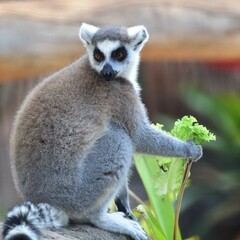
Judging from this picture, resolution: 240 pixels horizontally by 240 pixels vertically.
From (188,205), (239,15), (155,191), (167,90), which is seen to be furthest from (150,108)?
(155,191)

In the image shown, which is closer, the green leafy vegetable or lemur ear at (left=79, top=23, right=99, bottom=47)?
the green leafy vegetable

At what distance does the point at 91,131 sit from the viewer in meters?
4.60

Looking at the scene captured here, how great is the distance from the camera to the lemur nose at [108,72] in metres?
4.72

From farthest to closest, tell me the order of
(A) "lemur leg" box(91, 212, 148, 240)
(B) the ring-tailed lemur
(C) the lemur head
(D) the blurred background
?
1. (D) the blurred background
2. (C) the lemur head
3. (A) "lemur leg" box(91, 212, 148, 240)
4. (B) the ring-tailed lemur

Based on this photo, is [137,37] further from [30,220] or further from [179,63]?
[179,63]

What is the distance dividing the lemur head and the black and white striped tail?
83 centimetres

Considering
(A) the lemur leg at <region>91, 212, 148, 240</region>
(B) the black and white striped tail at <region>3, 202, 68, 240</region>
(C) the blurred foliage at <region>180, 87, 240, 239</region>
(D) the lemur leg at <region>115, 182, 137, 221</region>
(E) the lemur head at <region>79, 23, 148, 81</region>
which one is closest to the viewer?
(B) the black and white striped tail at <region>3, 202, 68, 240</region>

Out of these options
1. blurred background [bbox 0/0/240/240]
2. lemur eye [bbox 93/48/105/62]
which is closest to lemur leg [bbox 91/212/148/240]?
lemur eye [bbox 93/48/105/62]

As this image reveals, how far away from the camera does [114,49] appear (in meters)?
4.82

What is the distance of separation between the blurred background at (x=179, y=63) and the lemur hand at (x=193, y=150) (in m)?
2.57

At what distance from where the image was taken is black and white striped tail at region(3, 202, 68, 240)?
402 centimetres

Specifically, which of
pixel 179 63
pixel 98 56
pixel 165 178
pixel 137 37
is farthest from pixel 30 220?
pixel 179 63

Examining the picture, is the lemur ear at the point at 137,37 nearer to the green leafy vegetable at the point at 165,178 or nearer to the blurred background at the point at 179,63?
the green leafy vegetable at the point at 165,178

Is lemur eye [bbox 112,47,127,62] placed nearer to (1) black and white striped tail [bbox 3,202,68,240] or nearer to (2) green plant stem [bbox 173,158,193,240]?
(2) green plant stem [bbox 173,158,193,240]
